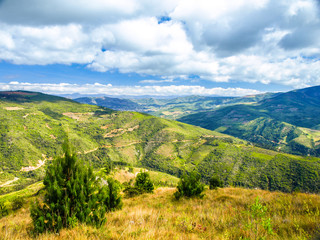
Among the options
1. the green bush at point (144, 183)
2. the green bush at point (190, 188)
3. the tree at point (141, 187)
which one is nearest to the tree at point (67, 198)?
the green bush at point (190, 188)

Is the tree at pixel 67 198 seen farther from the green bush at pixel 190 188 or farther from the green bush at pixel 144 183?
the green bush at pixel 144 183

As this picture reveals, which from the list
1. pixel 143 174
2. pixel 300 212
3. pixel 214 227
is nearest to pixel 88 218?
pixel 214 227

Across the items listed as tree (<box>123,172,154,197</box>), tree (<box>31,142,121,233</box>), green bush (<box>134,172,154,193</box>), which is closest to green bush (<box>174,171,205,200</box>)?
tree (<box>31,142,121,233</box>)

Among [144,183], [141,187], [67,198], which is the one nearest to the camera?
[67,198]

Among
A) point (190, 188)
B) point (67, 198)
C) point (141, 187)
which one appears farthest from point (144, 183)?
point (67, 198)

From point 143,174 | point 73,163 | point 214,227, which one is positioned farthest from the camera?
point 143,174

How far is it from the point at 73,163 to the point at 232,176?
222413mm

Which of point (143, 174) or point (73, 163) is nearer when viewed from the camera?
point (73, 163)

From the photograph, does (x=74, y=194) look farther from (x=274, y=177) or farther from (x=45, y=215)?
(x=274, y=177)

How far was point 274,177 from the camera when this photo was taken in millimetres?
181125

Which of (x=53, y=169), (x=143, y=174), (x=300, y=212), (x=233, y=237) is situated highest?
(x=53, y=169)

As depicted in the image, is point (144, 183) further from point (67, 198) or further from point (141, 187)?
point (67, 198)

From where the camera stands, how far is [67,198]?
6141 millimetres

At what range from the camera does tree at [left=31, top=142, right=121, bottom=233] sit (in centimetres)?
560
